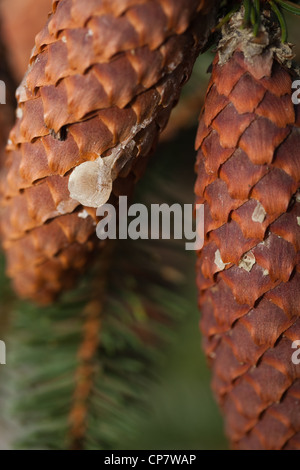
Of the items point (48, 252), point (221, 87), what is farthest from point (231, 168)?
point (48, 252)

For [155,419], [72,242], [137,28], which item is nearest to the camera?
[137,28]

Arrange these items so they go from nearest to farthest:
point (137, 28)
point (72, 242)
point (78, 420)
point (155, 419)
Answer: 1. point (137, 28)
2. point (72, 242)
3. point (78, 420)
4. point (155, 419)

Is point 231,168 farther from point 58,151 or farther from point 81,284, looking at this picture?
point 81,284

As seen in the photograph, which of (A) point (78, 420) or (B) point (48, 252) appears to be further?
(A) point (78, 420)
